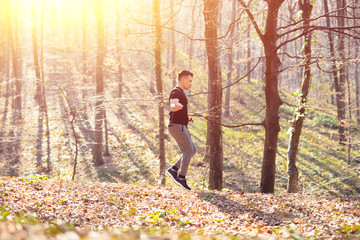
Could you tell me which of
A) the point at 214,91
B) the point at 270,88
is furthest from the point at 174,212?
the point at 270,88

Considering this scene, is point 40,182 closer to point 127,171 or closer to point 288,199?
point 288,199

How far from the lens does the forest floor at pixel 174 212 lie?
3.85m

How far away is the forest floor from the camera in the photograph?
385 centimetres

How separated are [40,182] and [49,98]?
78.3ft

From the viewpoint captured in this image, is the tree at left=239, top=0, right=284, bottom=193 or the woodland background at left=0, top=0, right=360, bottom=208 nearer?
the tree at left=239, top=0, right=284, bottom=193

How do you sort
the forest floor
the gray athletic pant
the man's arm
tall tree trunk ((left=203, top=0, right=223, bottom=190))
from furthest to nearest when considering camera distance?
tall tree trunk ((left=203, top=0, right=223, bottom=190)) → the gray athletic pant → the man's arm → the forest floor

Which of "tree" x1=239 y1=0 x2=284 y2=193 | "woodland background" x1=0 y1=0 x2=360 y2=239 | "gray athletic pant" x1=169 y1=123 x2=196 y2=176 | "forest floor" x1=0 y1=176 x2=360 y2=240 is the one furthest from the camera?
"tree" x1=239 y1=0 x2=284 y2=193

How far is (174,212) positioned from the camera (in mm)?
5168

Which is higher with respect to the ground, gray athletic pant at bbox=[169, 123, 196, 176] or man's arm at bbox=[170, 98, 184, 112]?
man's arm at bbox=[170, 98, 184, 112]

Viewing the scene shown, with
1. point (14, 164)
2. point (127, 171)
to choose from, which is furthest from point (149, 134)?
point (14, 164)

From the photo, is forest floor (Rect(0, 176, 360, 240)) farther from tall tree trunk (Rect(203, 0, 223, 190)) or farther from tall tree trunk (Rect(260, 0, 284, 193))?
tall tree trunk (Rect(203, 0, 223, 190))

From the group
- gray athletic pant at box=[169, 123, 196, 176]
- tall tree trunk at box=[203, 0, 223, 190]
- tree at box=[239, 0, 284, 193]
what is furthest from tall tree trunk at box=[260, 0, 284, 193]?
gray athletic pant at box=[169, 123, 196, 176]

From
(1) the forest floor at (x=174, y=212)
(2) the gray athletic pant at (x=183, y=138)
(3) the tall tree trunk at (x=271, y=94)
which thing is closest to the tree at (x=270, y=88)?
(3) the tall tree trunk at (x=271, y=94)

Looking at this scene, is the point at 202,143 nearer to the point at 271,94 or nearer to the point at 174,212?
the point at 271,94
